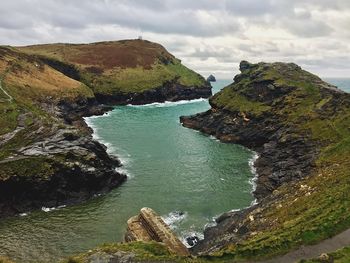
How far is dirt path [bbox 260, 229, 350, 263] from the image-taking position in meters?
31.1

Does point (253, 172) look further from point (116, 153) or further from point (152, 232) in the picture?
point (152, 232)

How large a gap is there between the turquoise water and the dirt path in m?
24.0

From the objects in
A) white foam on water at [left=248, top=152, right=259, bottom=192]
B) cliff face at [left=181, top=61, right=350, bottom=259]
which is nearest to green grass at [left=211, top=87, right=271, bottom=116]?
cliff face at [left=181, top=61, right=350, bottom=259]

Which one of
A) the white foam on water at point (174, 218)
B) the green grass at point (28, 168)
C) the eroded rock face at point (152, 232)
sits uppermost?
the green grass at point (28, 168)

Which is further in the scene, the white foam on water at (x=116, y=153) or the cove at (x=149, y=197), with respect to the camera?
the white foam on water at (x=116, y=153)

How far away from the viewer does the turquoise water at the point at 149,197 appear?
52.3 meters

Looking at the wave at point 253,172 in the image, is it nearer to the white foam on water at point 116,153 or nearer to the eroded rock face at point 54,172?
the white foam on water at point 116,153

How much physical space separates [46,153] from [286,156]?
45.6m

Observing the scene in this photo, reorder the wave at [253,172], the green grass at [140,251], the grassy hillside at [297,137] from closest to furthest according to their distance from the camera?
the green grass at [140,251], the grassy hillside at [297,137], the wave at [253,172]

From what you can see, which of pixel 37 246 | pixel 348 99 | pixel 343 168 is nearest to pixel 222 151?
pixel 348 99

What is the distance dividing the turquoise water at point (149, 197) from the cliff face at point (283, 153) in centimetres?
480

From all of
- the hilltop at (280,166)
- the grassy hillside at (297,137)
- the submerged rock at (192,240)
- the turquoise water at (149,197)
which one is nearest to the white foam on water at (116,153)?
the turquoise water at (149,197)

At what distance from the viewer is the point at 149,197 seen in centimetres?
6669

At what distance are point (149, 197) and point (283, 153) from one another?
33.2 m
